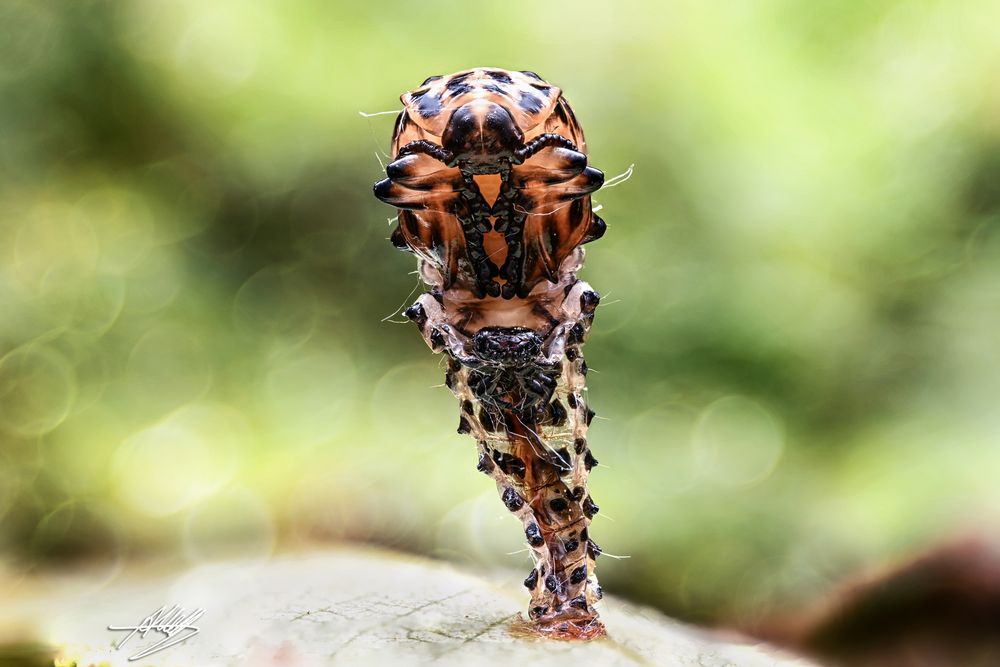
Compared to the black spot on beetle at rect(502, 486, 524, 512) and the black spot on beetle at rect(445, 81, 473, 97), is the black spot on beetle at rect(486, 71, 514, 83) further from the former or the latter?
the black spot on beetle at rect(502, 486, 524, 512)

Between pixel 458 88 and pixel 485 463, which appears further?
pixel 485 463

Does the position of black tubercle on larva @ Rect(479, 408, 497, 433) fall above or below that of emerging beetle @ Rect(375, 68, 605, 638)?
below

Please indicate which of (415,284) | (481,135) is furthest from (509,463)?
(415,284)

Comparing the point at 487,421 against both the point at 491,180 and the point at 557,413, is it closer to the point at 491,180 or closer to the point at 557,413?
the point at 557,413

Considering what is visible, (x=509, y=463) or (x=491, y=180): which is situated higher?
(x=491, y=180)

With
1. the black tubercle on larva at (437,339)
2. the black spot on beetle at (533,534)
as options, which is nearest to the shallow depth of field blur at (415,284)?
the black spot on beetle at (533,534)
